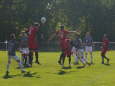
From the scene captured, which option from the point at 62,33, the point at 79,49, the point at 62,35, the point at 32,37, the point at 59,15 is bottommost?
the point at 79,49

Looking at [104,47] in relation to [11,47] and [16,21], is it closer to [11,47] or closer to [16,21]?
[11,47]

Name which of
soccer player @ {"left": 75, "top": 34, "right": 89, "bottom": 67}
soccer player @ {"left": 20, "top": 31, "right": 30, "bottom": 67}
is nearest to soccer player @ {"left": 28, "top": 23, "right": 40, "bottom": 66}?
soccer player @ {"left": 20, "top": 31, "right": 30, "bottom": 67}

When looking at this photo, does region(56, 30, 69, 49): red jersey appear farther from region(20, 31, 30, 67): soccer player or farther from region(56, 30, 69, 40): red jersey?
region(20, 31, 30, 67): soccer player

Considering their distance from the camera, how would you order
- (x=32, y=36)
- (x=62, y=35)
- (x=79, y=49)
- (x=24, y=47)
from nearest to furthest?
(x=62, y=35), (x=24, y=47), (x=32, y=36), (x=79, y=49)

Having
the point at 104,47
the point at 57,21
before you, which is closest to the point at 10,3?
the point at 57,21

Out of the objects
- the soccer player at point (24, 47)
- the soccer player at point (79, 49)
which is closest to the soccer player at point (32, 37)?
the soccer player at point (24, 47)

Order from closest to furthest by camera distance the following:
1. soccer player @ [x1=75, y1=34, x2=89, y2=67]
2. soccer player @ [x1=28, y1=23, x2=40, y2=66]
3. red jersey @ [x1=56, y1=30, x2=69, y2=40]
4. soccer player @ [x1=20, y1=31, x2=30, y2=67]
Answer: red jersey @ [x1=56, y1=30, x2=69, y2=40] < soccer player @ [x1=20, y1=31, x2=30, y2=67] < soccer player @ [x1=28, y1=23, x2=40, y2=66] < soccer player @ [x1=75, y1=34, x2=89, y2=67]

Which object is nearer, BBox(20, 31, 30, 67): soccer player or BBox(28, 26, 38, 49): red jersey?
BBox(20, 31, 30, 67): soccer player

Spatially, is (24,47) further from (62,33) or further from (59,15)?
(59,15)

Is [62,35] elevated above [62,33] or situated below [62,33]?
below

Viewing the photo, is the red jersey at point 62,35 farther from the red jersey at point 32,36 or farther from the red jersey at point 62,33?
the red jersey at point 32,36

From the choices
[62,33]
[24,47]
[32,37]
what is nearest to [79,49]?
[62,33]

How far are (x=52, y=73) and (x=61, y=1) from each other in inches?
2640

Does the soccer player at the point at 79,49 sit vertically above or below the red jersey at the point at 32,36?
below
